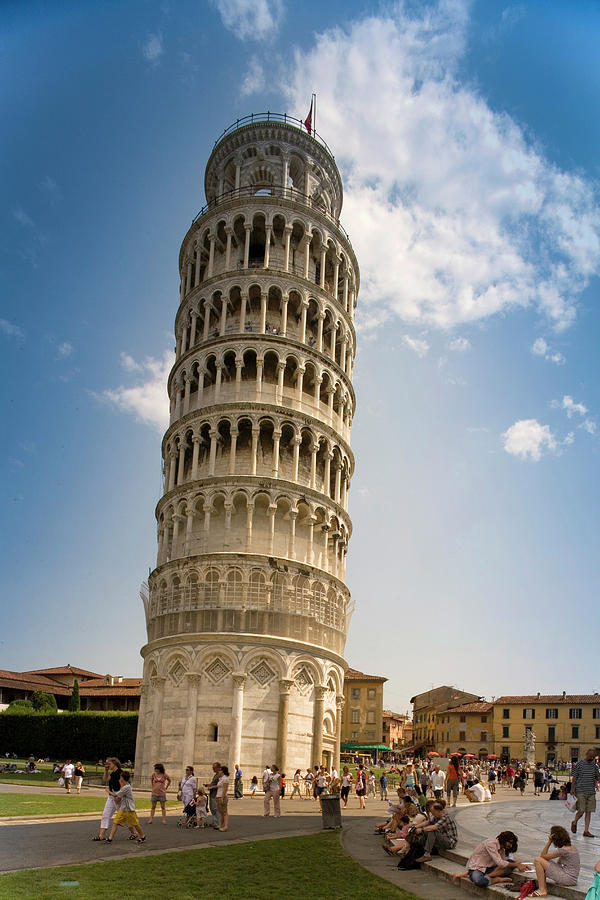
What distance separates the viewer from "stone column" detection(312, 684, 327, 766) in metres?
42.4

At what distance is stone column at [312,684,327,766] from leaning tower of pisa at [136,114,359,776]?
0.06 meters

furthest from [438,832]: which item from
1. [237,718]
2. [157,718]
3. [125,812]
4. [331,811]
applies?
[157,718]

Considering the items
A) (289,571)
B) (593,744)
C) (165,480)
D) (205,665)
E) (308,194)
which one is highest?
(308,194)

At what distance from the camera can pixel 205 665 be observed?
4172 centimetres

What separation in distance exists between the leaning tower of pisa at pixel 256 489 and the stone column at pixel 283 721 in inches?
4.1

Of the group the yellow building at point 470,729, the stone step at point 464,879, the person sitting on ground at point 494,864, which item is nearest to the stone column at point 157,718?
the stone step at point 464,879

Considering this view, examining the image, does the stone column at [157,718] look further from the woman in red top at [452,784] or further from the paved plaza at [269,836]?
the woman in red top at [452,784]

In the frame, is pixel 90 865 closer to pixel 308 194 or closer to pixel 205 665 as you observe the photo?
pixel 205 665

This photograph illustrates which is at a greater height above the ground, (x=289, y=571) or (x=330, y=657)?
(x=289, y=571)

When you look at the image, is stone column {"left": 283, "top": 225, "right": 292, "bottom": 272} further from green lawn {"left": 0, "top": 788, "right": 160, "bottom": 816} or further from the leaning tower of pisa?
green lawn {"left": 0, "top": 788, "right": 160, "bottom": 816}

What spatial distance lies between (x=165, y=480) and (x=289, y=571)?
36.2 ft

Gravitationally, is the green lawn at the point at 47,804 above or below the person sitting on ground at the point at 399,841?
below

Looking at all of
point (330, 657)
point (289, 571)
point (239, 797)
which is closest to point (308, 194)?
point (289, 571)

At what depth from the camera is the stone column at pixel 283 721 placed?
133 feet
